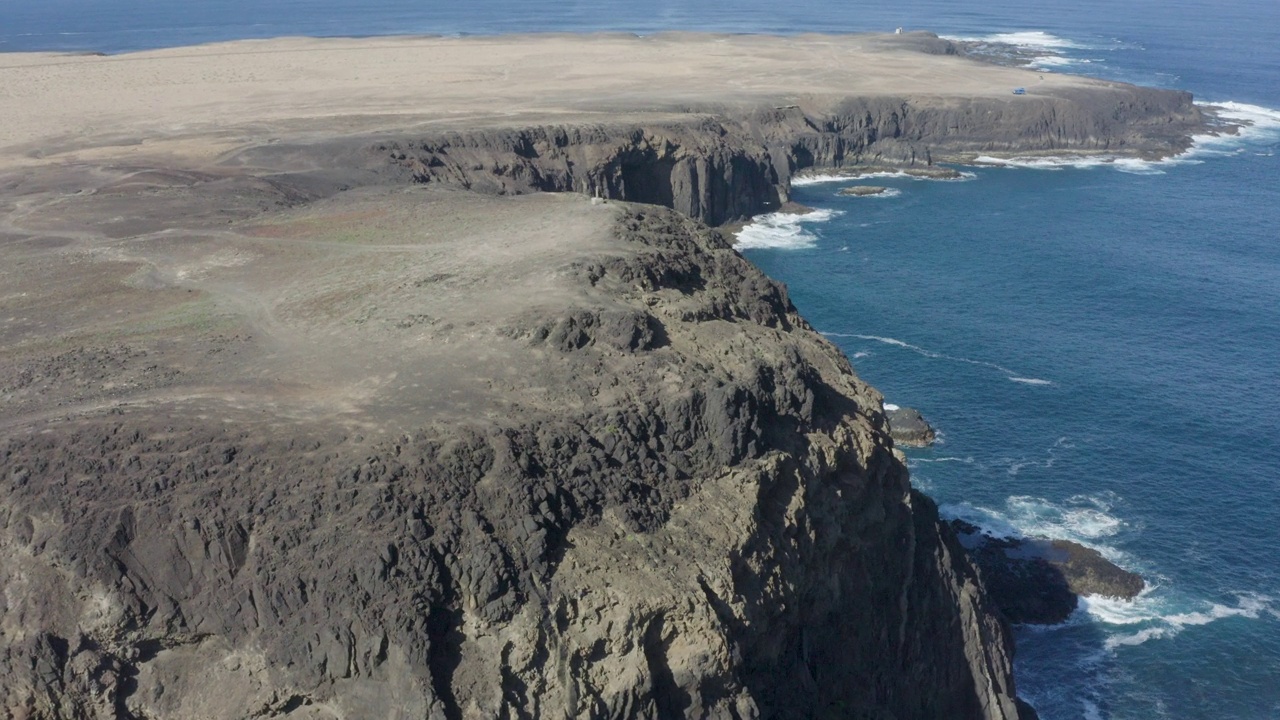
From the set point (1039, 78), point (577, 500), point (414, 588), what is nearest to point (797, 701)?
point (577, 500)

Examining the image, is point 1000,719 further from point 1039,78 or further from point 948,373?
point 1039,78

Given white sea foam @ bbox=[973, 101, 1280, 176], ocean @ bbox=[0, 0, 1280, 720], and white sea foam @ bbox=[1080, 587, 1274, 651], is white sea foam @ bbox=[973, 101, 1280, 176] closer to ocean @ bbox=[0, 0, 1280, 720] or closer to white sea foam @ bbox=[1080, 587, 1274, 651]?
ocean @ bbox=[0, 0, 1280, 720]

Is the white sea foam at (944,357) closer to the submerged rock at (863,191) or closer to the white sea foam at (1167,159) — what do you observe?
the submerged rock at (863,191)

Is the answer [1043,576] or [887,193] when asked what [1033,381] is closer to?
[1043,576]

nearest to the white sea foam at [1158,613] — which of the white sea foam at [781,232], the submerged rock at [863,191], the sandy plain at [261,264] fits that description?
the sandy plain at [261,264]

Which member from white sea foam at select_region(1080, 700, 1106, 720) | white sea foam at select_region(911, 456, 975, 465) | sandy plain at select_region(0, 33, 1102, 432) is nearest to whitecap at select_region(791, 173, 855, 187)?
sandy plain at select_region(0, 33, 1102, 432)

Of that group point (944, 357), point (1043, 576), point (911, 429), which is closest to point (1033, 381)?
point (944, 357)
